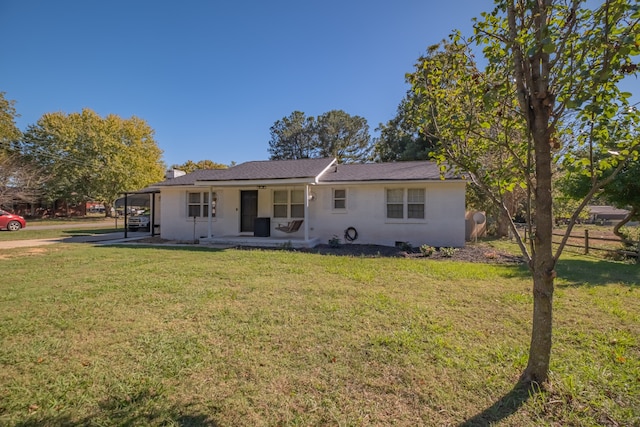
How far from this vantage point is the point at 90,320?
4367 millimetres

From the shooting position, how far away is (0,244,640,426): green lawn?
2.52 m

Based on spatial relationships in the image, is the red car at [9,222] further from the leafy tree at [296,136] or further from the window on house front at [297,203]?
the leafy tree at [296,136]

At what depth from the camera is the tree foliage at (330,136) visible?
39344 millimetres

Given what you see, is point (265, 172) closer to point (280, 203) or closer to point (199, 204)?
point (280, 203)

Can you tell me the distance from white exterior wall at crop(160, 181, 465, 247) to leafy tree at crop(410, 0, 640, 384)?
8.94 m

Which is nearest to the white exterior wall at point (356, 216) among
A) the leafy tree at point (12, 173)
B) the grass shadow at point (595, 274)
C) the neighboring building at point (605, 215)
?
the grass shadow at point (595, 274)

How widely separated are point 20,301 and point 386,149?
28577mm

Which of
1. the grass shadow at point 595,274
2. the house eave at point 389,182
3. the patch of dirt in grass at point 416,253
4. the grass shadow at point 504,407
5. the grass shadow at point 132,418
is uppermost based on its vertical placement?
the house eave at point 389,182

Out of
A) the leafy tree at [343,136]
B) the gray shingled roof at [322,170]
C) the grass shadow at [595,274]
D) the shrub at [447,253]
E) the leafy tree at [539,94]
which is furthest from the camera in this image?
the leafy tree at [343,136]

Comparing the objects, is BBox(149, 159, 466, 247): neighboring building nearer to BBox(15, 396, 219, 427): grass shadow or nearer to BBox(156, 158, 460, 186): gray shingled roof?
BBox(156, 158, 460, 186): gray shingled roof

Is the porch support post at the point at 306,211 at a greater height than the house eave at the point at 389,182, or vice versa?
the house eave at the point at 389,182

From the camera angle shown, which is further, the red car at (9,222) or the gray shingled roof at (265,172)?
the red car at (9,222)

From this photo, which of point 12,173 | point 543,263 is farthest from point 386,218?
point 12,173

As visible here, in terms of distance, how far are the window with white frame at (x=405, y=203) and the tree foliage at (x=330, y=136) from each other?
2695 centimetres
